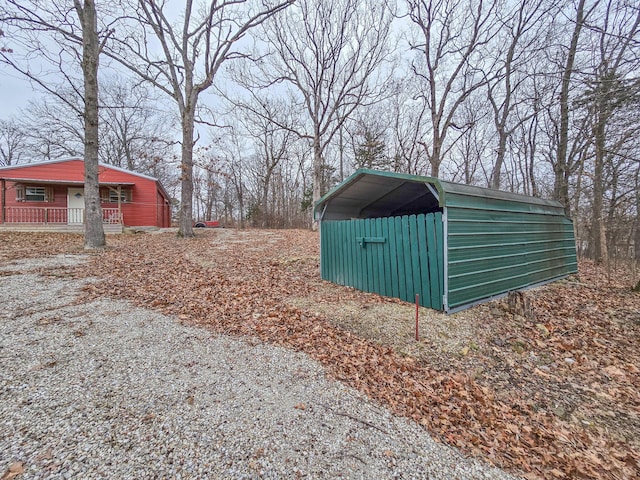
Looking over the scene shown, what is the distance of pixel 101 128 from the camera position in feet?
80.5

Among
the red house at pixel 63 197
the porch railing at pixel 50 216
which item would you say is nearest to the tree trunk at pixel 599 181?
the red house at pixel 63 197

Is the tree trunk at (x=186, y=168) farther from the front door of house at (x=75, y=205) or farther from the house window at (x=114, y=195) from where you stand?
the front door of house at (x=75, y=205)

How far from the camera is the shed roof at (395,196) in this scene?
466cm

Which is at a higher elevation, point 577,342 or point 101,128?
point 101,128

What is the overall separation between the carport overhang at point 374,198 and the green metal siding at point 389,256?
0.52m

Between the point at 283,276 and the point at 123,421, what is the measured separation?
489 centimetres

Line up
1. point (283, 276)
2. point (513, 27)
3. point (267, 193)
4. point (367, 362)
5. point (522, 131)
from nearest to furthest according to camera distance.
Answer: point (367, 362), point (283, 276), point (513, 27), point (522, 131), point (267, 193)

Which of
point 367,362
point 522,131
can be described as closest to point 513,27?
point 522,131

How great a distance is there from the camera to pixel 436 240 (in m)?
4.49

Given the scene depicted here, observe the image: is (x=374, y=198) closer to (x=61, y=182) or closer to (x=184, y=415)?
(x=184, y=415)

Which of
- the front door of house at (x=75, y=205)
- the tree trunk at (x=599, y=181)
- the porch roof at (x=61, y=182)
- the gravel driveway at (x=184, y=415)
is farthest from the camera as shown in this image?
the front door of house at (x=75, y=205)

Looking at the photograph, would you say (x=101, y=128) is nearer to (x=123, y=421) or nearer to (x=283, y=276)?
(x=283, y=276)

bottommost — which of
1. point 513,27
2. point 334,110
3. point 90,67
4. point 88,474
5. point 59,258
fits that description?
point 88,474

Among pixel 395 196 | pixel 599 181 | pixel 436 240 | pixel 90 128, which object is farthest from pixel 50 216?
pixel 599 181
